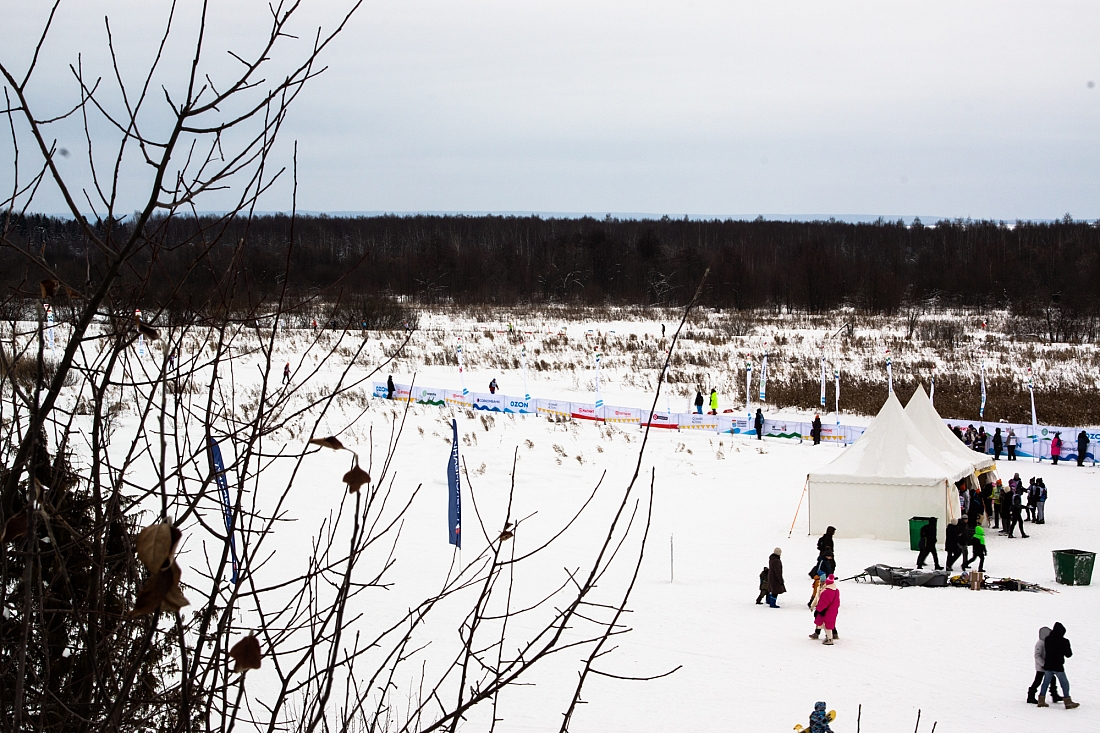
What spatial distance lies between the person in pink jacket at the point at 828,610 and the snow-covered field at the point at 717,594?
225 millimetres

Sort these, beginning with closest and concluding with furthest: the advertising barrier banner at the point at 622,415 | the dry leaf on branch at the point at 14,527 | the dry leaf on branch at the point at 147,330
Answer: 1. the dry leaf on branch at the point at 14,527
2. the dry leaf on branch at the point at 147,330
3. the advertising barrier banner at the point at 622,415

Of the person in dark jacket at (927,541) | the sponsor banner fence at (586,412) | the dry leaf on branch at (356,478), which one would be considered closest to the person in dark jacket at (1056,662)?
the person in dark jacket at (927,541)

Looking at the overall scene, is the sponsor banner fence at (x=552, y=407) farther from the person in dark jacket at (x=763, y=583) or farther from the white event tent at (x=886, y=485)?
the person in dark jacket at (x=763, y=583)

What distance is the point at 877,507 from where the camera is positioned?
16.2m

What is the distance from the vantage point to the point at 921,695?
9.00 meters

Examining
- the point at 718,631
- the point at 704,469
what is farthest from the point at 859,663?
the point at 704,469

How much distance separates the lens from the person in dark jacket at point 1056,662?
8367 mm

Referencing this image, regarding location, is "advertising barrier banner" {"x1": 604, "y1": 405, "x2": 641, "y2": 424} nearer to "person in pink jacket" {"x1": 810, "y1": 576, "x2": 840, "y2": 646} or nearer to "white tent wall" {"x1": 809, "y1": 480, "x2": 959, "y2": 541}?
"white tent wall" {"x1": 809, "y1": 480, "x2": 959, "y2": 541}

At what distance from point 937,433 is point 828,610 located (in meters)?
8.83

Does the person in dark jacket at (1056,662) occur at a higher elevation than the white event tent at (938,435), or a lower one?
lower

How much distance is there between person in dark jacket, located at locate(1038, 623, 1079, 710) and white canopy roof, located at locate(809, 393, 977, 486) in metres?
7.28

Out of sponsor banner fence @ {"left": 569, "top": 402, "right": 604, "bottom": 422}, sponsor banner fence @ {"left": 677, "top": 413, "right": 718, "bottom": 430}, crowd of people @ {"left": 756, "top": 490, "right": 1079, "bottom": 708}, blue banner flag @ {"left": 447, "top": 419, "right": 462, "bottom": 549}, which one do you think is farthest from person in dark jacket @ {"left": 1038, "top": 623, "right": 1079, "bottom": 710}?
sponsor banner fence @ {"left": 569, "top": 402, "right": 604, "bottom": 422}

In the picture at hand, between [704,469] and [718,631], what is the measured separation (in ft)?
37.0

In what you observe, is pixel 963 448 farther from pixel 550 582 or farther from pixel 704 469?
pixel 550 582
